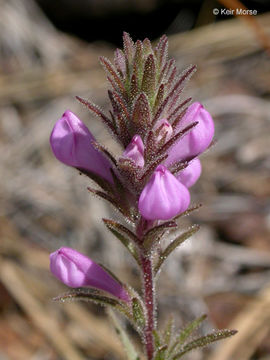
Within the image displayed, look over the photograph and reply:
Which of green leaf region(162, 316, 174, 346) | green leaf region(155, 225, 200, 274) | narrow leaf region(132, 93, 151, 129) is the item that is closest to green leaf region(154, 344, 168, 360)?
green leaf region(162, 316, 174, 346)

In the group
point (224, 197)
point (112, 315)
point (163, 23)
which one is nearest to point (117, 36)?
point (163, 23)

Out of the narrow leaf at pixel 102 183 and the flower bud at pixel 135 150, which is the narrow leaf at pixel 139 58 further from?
the narrow leaf at pixel 102 183

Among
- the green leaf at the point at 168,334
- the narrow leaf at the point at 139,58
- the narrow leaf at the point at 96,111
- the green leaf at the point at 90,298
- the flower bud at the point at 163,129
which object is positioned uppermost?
the narrow leaf at the point at 139,58

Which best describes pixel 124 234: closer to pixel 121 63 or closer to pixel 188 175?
pixel 188 175

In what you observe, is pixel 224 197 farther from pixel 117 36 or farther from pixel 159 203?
pixel 117 36

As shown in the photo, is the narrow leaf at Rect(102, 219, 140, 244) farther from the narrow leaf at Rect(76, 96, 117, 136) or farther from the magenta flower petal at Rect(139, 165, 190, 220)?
the narrow leaf at Rect(76, 96, 117, 136)


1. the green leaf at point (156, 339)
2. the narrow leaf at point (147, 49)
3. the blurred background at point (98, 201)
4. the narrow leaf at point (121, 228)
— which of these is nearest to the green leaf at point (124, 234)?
the narrow leaf at point (121, 228)

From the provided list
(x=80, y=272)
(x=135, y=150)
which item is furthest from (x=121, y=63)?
(x=80, y=272)
